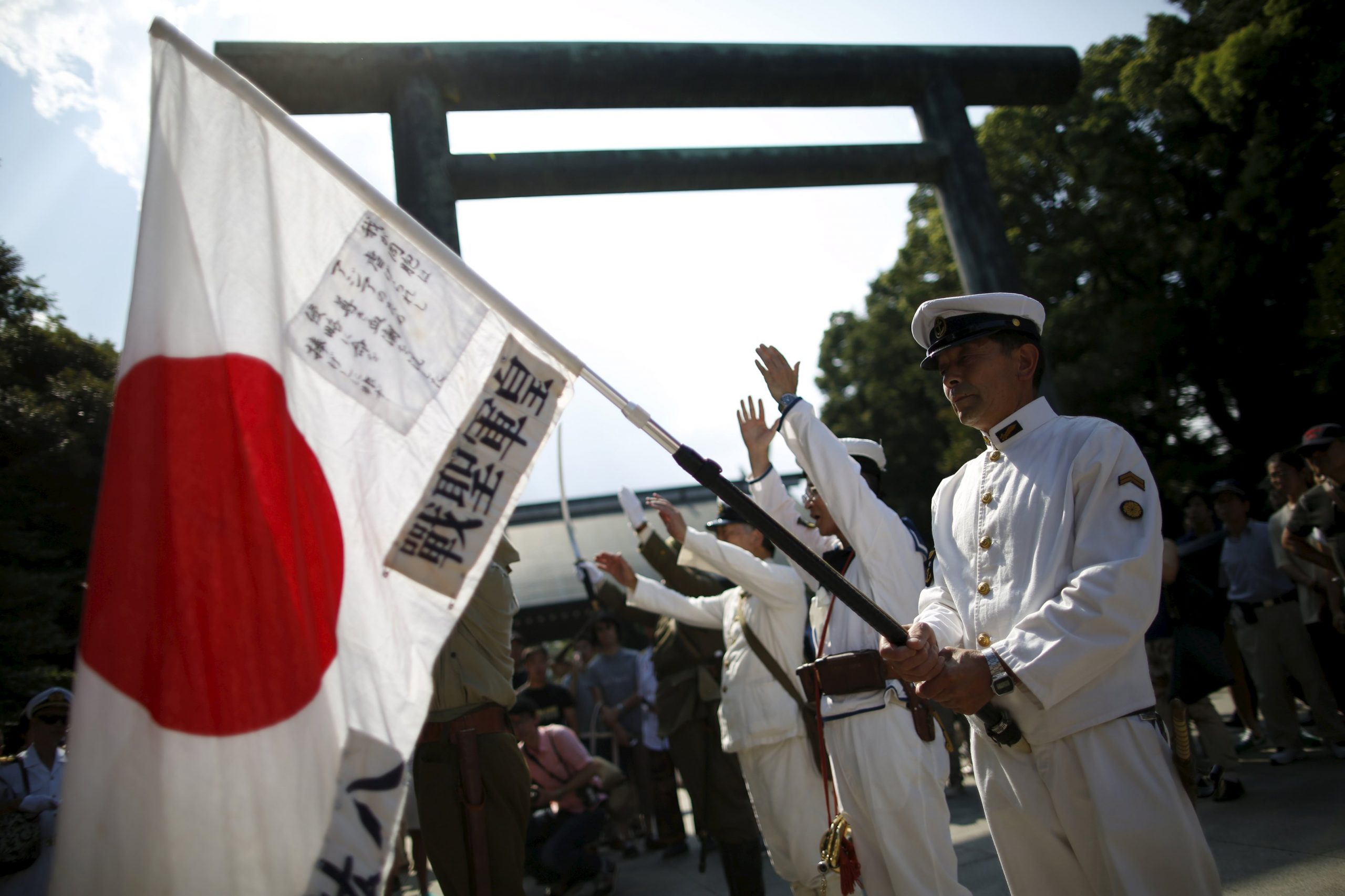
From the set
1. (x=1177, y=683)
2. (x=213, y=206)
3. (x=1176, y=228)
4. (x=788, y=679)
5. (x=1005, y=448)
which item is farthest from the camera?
(x=1176, y=228)

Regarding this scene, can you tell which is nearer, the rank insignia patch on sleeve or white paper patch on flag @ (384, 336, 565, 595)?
white paper patch on flag @ (384, 336, 565, 595)

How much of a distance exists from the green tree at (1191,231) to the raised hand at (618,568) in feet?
42.6

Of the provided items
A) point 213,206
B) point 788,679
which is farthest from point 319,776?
point 788,679

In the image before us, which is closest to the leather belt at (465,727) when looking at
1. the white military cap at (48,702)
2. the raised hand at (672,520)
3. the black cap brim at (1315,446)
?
the raised hand at (672,520)

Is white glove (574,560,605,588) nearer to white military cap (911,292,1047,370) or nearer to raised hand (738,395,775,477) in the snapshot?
raised hand (738,395,775,477)

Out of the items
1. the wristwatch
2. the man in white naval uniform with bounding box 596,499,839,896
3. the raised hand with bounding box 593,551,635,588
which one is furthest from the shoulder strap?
the wristwatch

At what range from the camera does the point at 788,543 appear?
1.83 m

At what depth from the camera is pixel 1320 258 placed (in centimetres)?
1400

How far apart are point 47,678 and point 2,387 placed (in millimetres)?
6030

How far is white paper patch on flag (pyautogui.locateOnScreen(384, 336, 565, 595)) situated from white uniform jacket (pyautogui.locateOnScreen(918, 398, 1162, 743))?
1.18m

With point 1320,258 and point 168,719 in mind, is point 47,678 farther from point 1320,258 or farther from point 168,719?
point 1320,258

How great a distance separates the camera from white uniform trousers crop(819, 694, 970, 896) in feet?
10.3

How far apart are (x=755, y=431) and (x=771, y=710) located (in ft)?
4.60

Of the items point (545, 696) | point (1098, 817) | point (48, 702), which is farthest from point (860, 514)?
point (545, 696)
